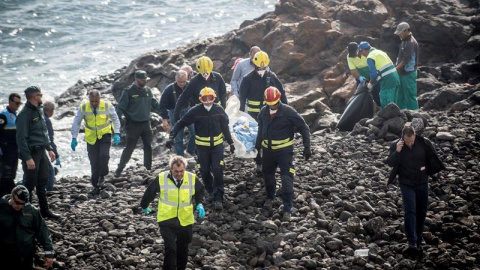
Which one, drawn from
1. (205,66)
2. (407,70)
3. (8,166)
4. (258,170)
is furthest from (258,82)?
(8,166)

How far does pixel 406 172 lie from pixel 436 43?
34.9ft

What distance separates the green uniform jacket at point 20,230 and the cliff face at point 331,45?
28.6 ft

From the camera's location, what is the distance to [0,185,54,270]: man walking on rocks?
27.5 feet

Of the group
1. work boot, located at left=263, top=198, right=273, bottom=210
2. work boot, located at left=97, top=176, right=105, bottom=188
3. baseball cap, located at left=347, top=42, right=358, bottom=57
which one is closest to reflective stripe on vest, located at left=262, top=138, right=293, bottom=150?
work boot, located at left=263, top=198, right=273, bottom=210

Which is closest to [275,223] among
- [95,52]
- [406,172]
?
[406,172]

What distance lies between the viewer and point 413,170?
30.7ft

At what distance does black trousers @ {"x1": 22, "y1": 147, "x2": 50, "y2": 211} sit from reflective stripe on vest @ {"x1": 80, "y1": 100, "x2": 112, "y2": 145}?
4.35 feet

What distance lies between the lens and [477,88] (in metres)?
15.3

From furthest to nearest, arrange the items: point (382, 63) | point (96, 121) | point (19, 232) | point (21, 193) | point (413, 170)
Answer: point (382, 63), point (96, 121), point (413, 170), point (19, 232), point (21, 193)

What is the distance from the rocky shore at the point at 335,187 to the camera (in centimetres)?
971

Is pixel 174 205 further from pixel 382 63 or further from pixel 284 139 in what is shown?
pixel 382 63

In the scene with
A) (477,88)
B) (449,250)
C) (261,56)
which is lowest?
(449,250)

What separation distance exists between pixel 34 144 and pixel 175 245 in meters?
3.71

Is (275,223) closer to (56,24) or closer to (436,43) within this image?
(436,43)
